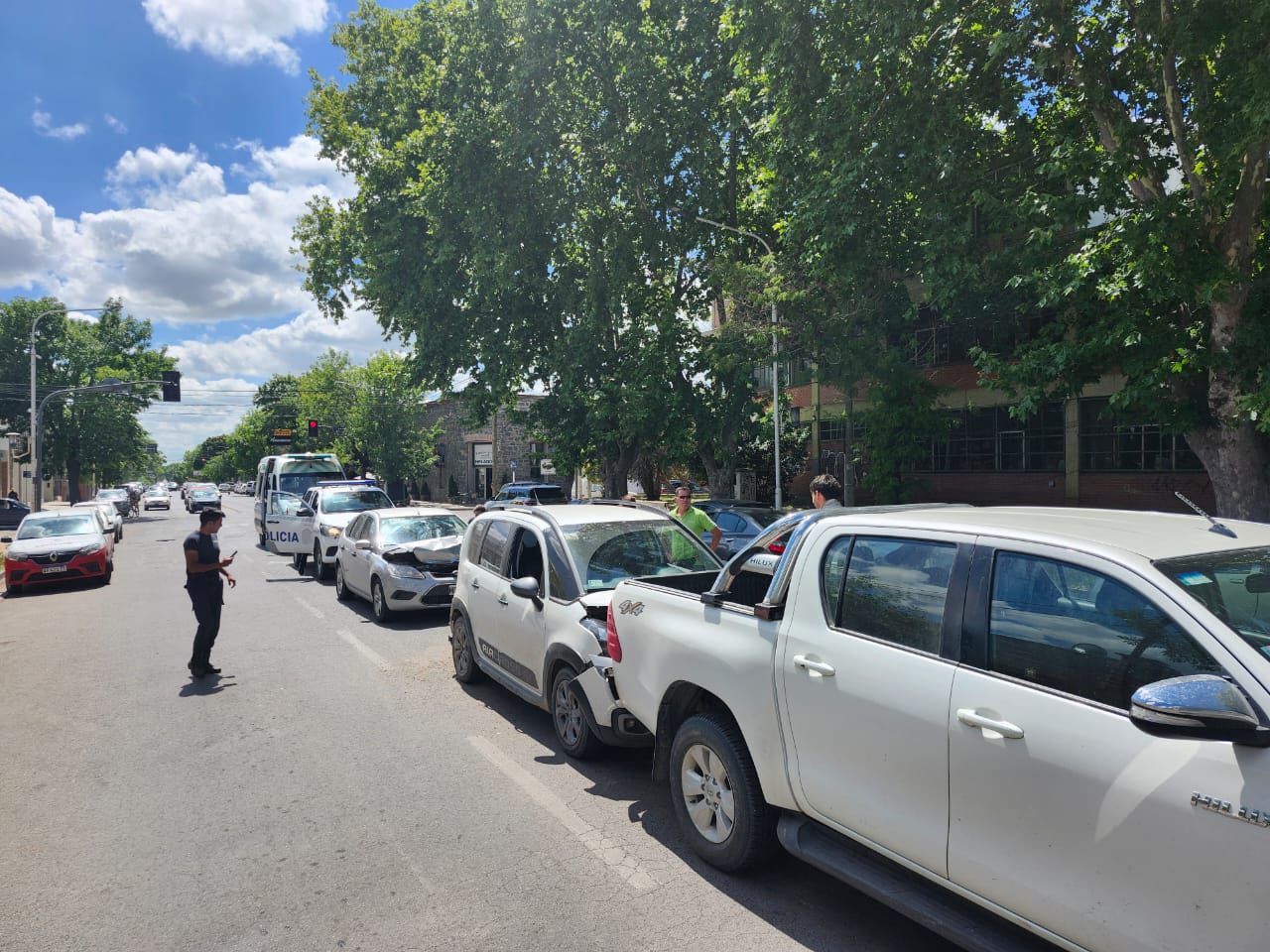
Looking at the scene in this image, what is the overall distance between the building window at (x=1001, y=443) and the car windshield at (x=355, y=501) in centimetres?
1604

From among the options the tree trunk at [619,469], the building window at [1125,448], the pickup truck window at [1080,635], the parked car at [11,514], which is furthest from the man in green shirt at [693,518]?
the parked car at [11,514]

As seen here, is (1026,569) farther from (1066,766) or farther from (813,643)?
(813,643)

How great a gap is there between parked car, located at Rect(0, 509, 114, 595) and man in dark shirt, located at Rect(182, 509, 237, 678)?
9.02 meters

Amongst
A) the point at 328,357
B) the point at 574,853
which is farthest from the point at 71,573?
the point at 328,357

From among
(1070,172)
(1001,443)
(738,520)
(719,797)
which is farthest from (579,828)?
(1001,443)

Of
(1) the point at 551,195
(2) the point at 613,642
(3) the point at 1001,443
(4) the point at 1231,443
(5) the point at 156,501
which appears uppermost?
(1) the point at 551,195

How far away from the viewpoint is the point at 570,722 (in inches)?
217

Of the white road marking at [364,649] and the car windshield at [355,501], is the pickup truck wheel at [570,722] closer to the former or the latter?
the white road marking at [364,649]

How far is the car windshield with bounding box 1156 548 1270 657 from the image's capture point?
2301 mm

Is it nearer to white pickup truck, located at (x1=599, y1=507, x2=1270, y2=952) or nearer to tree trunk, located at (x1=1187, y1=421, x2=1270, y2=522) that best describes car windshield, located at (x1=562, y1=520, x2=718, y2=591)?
white pickup truck, located at (x1=599, y1=507, x2=1270, y2=952)

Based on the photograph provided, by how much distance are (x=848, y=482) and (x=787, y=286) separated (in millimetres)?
6687

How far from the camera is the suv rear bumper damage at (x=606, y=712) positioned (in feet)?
16.2

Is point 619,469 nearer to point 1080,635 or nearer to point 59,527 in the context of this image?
point 59,527

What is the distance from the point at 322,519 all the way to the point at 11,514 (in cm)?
2680
